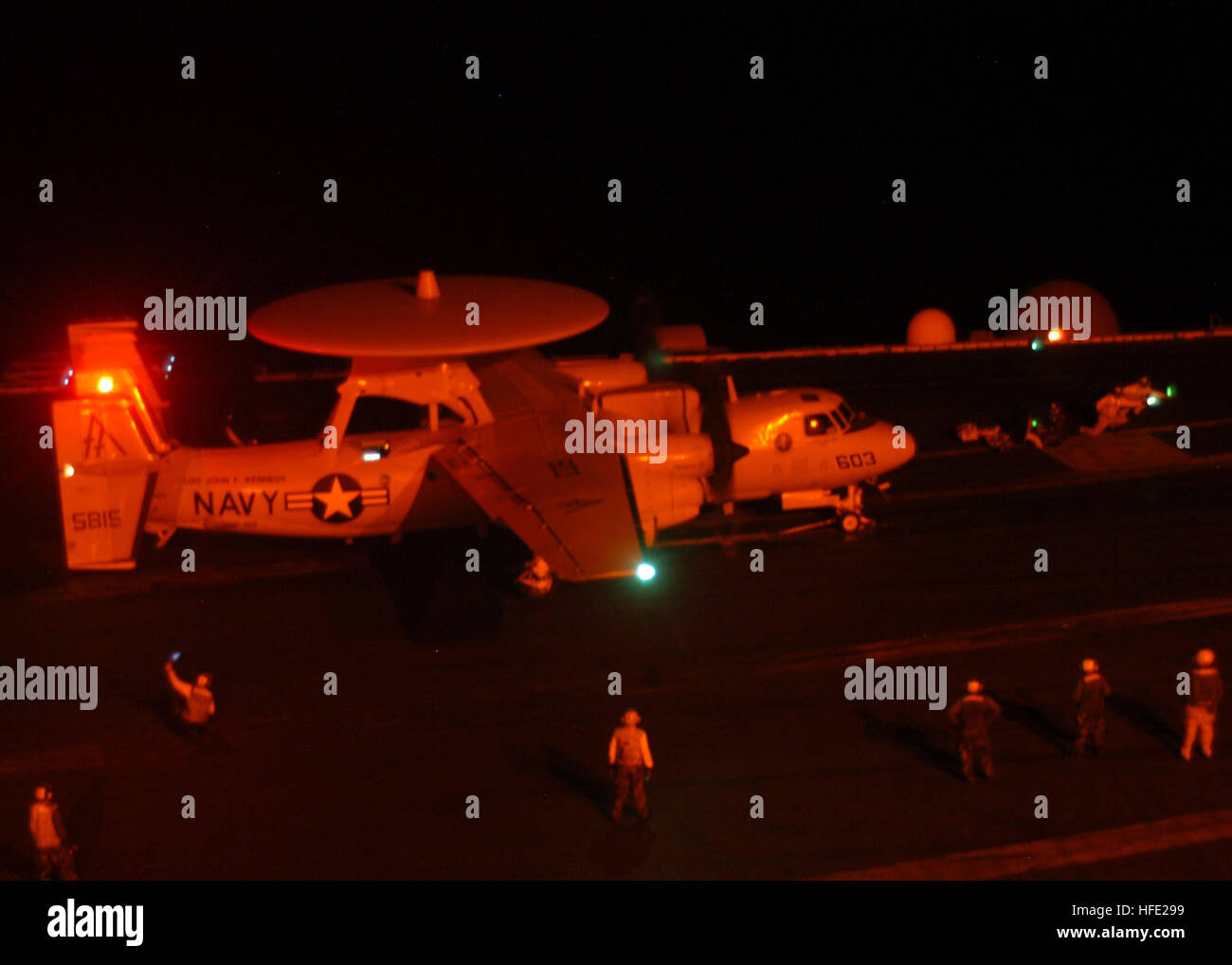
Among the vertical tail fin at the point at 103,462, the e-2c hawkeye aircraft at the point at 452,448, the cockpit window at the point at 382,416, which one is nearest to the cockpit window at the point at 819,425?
the e-2c hawkeye aircraft at the point at 452,448

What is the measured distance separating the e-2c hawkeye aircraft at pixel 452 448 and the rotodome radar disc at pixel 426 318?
6cm

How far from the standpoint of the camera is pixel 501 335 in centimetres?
2380

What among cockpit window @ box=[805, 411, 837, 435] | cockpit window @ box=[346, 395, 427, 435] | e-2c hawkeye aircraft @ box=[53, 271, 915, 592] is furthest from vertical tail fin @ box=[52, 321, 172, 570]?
cockpit window @ box=[805, 411, 837, 435]

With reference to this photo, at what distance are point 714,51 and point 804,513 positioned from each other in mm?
48204

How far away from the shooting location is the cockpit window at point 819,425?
26.2 meters

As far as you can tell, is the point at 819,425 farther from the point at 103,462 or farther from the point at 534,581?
the point at 103,462

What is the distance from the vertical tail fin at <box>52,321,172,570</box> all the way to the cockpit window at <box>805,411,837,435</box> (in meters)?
13.0

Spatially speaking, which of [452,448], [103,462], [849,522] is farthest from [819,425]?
[103,462]

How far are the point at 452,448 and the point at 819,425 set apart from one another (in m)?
7.74

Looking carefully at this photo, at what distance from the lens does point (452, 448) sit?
24.7 meters

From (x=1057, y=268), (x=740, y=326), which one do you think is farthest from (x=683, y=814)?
(x=1057, y=268)

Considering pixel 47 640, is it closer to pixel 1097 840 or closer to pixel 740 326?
pixel 1097 840

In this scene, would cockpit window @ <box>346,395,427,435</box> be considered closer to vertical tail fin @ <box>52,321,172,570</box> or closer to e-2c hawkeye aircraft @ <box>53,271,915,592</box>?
e-2c hawkeye aircraft @ <box>53,271,915,592</box>

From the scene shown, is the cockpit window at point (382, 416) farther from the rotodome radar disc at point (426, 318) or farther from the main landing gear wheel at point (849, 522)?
the main landing gear wheel at point (849, 522)
